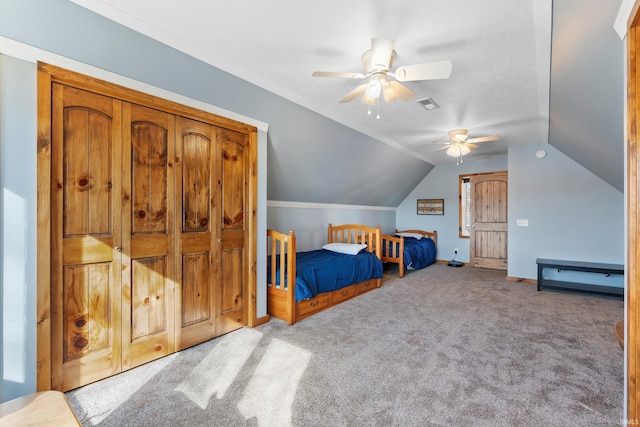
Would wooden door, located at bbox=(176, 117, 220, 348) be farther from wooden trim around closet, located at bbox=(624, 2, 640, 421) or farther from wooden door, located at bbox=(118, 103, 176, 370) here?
wooden trim around closet, located at bbox=(624, 2, 640, 421)

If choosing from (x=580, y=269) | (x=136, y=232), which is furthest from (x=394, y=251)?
(x=136, y=232)

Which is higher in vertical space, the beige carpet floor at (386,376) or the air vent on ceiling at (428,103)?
the air vent on ceiling at (428,103)

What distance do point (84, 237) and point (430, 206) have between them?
6.66 metres

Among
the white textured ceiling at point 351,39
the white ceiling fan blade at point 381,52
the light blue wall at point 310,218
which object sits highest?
the white textured ceiling at point 351,39

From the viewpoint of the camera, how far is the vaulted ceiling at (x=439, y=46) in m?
1.75

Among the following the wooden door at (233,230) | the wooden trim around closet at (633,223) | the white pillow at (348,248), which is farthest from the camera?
the white pillow at (348,248)

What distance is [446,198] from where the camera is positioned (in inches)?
266

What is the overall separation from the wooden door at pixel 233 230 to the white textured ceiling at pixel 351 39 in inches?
27.0

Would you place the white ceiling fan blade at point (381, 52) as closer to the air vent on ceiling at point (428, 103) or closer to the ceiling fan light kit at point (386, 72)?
the ceiling fan light kit at point (386, 72)

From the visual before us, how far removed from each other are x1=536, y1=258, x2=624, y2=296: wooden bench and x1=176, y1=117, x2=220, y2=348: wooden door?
→ 4.80m

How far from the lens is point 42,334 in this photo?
67.4 inches

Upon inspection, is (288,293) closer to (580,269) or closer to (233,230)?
Answer: (233,230)

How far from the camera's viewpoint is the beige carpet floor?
1.67 meters

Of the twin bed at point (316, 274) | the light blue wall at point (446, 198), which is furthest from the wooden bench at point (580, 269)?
the twin bed at point (316, 274)
